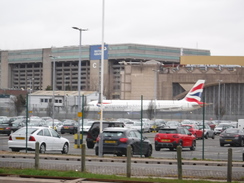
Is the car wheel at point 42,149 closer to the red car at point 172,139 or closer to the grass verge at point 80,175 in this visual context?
the red car at point 172,139

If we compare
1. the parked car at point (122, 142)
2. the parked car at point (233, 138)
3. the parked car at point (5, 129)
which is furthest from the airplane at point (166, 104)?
the parked car at point (122, 142)

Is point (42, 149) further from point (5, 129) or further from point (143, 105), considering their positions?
point (143, 105)

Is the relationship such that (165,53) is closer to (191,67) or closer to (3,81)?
(191,67)

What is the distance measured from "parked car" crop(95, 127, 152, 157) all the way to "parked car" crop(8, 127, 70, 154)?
2829mm

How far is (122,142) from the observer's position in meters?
25.9

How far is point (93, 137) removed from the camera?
33531mm

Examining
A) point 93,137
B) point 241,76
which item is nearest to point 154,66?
point 241,76

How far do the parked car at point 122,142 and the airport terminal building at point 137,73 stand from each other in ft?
184

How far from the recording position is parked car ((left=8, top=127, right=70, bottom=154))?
27.9 meters

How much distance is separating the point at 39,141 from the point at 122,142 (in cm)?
467

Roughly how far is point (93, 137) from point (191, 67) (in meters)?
94.9

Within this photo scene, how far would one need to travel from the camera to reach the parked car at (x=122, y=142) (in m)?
25.9

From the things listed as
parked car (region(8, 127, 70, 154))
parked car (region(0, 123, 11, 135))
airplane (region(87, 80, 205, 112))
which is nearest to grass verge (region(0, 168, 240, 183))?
parked car (region(8, 127, 70, 154))

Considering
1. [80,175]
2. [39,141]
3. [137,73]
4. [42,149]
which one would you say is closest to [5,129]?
[39,141]
